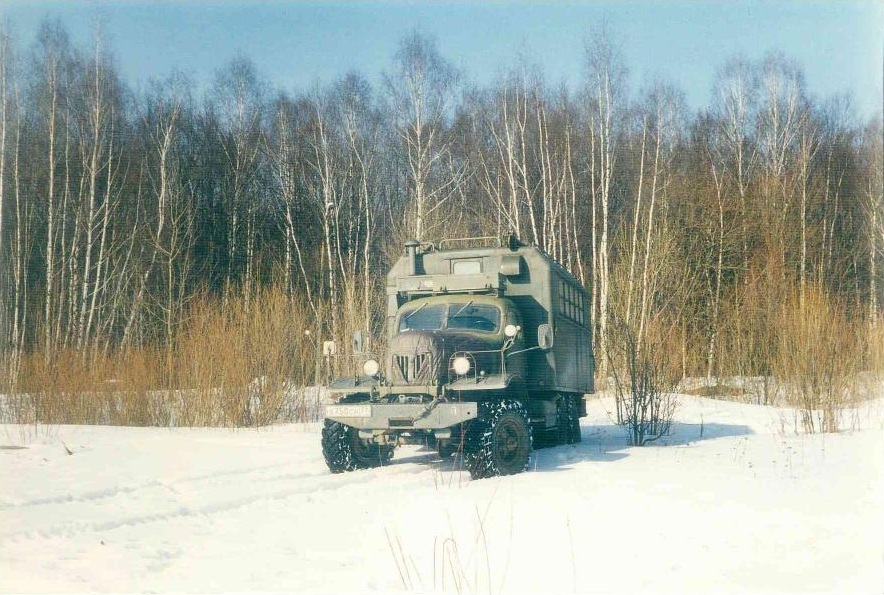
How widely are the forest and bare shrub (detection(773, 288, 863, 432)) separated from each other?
6.15 metres

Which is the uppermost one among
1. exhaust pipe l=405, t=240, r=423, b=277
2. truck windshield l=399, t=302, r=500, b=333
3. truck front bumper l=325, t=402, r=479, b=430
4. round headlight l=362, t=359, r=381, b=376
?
exhaust pipe l=405, t=240, r=423, b=277

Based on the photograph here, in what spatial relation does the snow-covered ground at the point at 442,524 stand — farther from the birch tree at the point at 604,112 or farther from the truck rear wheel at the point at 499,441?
the birch tree at the point at 604,112

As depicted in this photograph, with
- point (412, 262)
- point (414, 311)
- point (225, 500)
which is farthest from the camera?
point (412, 262)

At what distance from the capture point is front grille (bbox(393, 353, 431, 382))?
1070 cm

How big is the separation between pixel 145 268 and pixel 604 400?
17720mm

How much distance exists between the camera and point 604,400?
23422 mm

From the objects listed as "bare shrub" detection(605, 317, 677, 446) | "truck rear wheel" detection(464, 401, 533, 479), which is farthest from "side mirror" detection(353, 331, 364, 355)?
"bare shrub" detection(605, 317, 677, 446)

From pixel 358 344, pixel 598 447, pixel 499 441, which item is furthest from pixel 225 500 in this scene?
pixel 598 447

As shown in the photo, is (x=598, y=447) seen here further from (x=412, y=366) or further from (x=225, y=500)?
(x=225, y=500)

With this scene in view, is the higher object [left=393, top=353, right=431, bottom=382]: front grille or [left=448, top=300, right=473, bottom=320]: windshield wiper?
[left=448, top=300, right=473, bottom=320]: windshield wiper

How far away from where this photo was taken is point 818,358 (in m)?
15.2

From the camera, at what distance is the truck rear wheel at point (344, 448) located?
1082 cm

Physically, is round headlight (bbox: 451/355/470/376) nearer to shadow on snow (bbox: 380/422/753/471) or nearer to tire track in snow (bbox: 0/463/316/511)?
shadow on snow (bbox: 380/422/753/471)

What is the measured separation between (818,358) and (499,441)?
25.3ft
